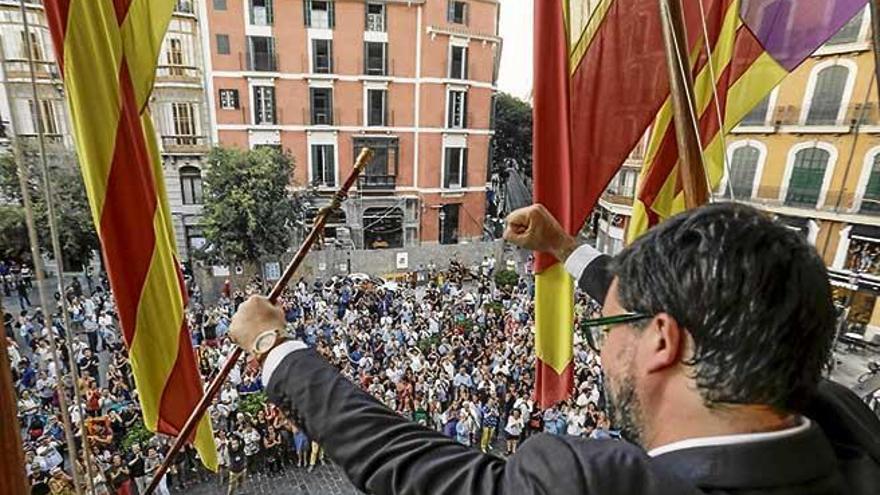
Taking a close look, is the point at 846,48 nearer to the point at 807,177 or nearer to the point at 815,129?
the point at 815,129

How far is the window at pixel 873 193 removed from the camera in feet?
21.5

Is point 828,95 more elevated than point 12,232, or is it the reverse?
point 828,95

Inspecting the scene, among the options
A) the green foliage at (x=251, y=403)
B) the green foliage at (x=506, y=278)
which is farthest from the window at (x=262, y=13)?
the green foliage at (x=251, y=403)

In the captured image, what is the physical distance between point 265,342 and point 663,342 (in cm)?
58

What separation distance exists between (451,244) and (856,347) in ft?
28.5

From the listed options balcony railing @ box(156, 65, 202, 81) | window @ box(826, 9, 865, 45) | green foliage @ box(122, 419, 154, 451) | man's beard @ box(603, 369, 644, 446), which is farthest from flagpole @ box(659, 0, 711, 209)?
balcony railing @ box(156, 65, 202, 81)

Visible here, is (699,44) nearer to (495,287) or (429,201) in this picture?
(495,287)

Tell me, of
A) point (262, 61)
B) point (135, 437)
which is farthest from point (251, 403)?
point (262, 61)

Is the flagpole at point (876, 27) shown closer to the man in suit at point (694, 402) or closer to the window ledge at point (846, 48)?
the man in suit at point (694, 402)

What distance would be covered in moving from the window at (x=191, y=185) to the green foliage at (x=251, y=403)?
6864mm

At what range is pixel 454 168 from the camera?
42.9 ft

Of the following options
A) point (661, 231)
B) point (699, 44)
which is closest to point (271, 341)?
point (661, 231)

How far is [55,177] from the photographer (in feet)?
23.5

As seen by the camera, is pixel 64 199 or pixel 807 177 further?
pixel 64 199
